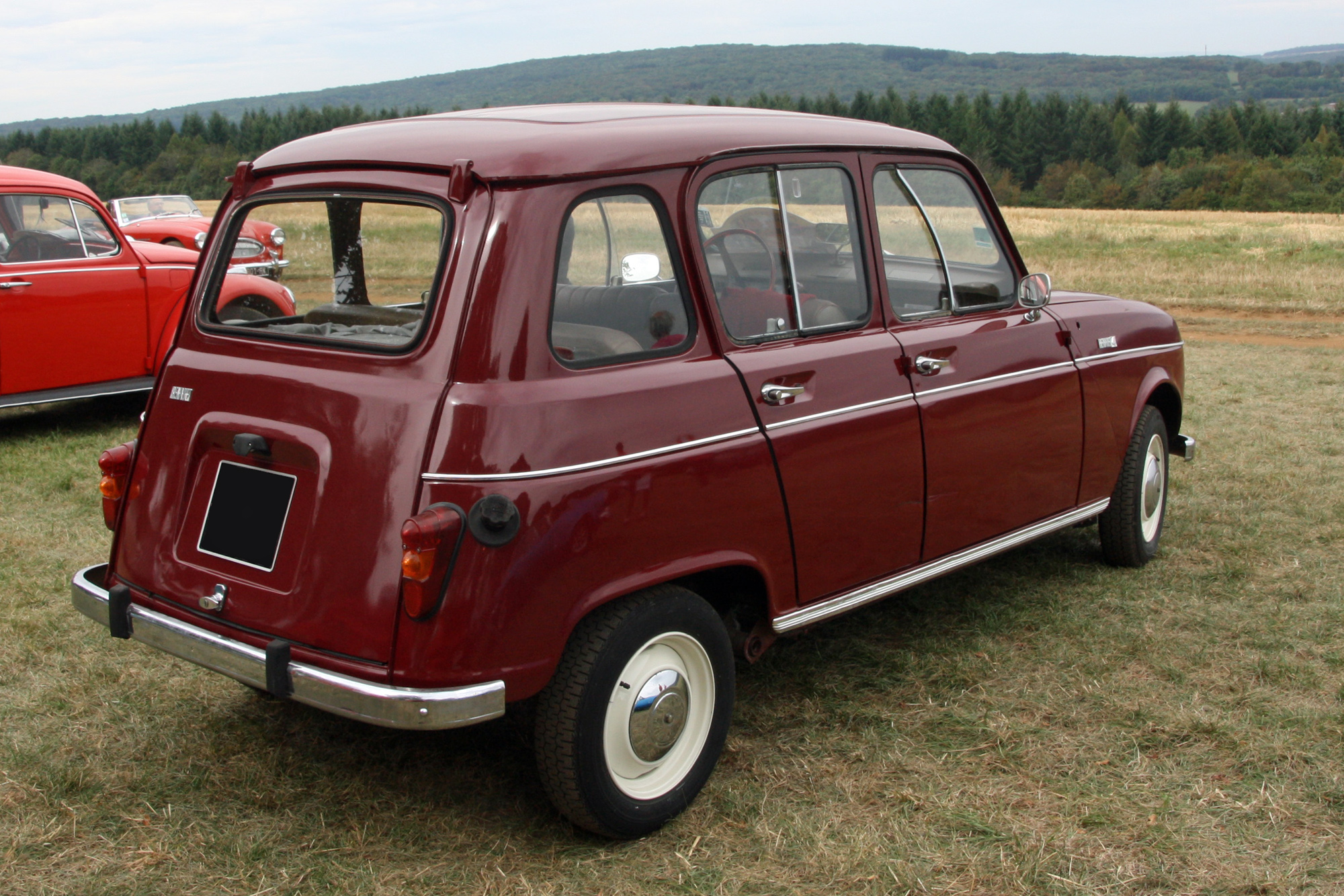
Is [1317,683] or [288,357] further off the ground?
[288,357]

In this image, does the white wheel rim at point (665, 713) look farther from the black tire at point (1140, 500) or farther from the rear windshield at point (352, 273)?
the black tire at point (1140, 500)

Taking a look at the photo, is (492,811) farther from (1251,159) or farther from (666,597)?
(1251,159)

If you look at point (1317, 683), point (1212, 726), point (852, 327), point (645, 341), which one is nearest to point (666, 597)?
point (645, 341)

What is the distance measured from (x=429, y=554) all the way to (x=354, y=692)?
15.0 inches

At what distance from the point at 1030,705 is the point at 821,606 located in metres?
0.92

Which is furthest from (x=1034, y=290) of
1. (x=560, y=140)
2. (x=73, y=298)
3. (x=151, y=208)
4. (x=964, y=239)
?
(x=151, y=208)

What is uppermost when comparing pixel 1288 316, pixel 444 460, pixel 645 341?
pixel 645 341

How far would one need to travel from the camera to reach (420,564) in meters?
2.66

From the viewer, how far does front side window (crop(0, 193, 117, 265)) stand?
7.68 m

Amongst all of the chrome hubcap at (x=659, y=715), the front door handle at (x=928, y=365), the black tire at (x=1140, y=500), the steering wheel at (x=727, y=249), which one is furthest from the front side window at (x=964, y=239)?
the chrome hubcap at (x=659, y=715)

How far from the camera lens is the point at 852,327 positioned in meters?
3.76

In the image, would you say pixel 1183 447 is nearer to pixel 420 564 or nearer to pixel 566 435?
pixel 566 435

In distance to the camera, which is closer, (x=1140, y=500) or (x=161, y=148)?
(x=1140, y=500)

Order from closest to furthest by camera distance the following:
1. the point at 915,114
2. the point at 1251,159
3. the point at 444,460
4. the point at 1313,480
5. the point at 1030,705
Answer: the point at 444,460, the point at 1030,705, the point at 1313,480, the point at 1251,159, the point at 915,114
